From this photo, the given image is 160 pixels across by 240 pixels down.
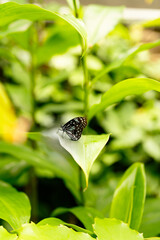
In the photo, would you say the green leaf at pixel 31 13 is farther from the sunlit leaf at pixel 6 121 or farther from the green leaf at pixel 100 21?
the sunlit leaf at pixel 6 121

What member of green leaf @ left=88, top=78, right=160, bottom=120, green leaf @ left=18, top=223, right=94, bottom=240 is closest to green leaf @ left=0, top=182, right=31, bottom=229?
green leaf @ left=18, top=223, right=94, bottom=240

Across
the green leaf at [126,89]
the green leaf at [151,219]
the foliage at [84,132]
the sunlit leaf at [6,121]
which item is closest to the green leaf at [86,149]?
the foliage at [84,132]

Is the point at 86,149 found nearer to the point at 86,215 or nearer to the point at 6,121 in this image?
the point at 86,215

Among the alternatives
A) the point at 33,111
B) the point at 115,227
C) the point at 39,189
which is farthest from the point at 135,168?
the point at 39,189

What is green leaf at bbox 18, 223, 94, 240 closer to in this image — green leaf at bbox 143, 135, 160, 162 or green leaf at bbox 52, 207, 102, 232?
green leaf at bbox 52, 207, 102, 232

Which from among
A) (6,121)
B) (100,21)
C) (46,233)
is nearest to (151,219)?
(46,233)

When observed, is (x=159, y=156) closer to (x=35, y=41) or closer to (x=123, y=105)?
(x=123, y=105)

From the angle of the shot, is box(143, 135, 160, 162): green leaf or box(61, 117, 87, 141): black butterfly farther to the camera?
box(143, 135, 160, 162): green leaf
